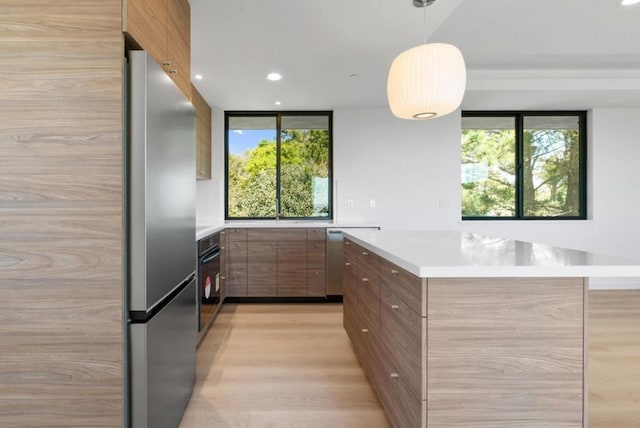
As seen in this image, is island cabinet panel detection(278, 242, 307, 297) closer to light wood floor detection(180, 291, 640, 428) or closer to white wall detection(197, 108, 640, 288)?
light wood floor detection(180, 291, 640, 428)

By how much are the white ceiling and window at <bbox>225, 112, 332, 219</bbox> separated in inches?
10.3

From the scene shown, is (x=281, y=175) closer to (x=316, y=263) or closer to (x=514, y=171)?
(x=316, y=263)

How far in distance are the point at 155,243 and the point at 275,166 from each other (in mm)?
3243

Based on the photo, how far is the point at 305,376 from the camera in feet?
7.19

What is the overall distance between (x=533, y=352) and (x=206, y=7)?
237 centimetres

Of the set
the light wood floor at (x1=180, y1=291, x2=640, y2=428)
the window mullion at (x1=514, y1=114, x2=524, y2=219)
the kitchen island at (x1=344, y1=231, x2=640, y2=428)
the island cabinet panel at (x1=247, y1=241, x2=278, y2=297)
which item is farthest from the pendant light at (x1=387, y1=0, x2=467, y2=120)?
the window mullion at (x1=514, y1=114, x2=524, y2=219)

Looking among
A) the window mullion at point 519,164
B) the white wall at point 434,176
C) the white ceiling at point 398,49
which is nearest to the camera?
the white ceiling at point 398,49

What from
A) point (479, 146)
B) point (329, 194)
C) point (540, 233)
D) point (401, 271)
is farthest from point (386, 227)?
point (401, 271)

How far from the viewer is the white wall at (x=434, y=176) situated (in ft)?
14.4

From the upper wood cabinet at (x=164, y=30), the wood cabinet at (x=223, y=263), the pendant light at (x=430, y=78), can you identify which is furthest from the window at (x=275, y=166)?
the pendant light at (x=430, y=78)

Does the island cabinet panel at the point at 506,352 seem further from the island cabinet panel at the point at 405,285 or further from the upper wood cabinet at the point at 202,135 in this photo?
the upper wood cabinet at the point at 202,135

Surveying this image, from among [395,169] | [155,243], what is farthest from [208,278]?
[395,169]

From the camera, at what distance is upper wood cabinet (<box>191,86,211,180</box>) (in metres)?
3.57

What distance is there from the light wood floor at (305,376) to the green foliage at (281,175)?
1546 millimetres
